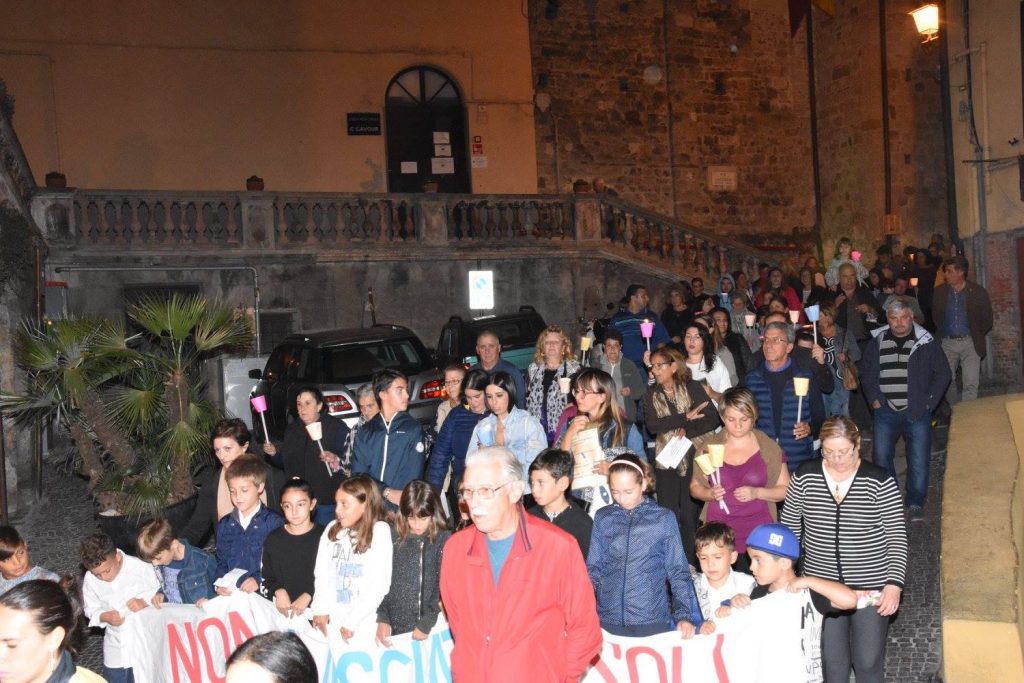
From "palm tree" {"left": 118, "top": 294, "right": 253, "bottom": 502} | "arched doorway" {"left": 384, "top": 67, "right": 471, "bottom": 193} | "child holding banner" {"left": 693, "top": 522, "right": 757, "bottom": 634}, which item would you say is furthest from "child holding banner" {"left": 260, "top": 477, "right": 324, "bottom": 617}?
"arched doorway" {"left": 384, "top": 67, "right": 471, "bottom": 193}

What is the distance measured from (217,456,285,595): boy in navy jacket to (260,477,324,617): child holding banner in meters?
0.27

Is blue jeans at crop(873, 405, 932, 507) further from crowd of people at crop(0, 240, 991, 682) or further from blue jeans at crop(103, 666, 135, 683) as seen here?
blue jeans at crop(103, 666, 135, 683)

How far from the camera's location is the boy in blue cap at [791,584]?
5828 mm

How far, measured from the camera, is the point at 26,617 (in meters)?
4.02

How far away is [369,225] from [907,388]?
13.5 m

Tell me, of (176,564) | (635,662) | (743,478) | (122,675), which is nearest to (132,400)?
(176,564)

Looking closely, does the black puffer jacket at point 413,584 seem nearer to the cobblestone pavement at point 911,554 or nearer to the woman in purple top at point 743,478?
the woman in purple top at point 743,478

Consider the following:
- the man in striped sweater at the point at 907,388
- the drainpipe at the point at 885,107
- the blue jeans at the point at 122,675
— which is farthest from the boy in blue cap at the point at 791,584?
the drainpipe at the point at 885,107

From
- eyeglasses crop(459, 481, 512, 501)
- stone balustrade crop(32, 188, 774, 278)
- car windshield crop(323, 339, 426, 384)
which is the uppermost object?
stone balustrade crop(32, 188, 774, 278)

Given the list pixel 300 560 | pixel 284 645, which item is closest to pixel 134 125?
pixel 300 560

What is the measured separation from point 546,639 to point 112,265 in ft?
54.5

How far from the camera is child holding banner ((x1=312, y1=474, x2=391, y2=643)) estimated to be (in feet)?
21.2

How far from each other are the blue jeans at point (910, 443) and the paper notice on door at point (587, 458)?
333 cm

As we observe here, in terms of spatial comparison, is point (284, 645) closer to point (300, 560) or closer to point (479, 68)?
point (300, 560)
